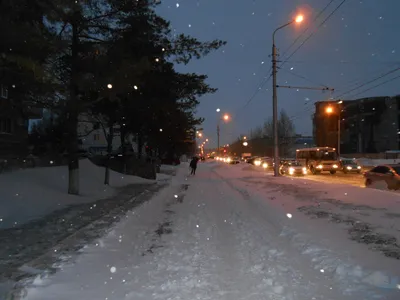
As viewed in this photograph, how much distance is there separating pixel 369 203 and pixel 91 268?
880cm

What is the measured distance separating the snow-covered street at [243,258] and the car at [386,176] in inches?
319

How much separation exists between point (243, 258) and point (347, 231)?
2.90m

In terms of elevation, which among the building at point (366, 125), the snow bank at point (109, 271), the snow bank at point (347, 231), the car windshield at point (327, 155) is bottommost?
the snow bank at point (109, 271)

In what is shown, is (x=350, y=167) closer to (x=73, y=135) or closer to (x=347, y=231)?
(x=73, y=135)

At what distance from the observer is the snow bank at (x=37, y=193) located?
1279 centimetres

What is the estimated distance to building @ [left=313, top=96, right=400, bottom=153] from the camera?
92.6 m

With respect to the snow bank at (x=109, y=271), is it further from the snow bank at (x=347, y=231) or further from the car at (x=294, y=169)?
the car at (x=294, y=169)

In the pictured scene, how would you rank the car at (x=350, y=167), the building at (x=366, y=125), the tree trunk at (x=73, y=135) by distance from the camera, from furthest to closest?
the building at (x=366, y=125)
the car at (x=350, y=167)
the tree trunk at (x=73, y=135)

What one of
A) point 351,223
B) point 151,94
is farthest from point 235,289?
point 151,94

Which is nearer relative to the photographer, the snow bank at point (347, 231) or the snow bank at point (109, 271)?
the snow bank at point (109, 271)

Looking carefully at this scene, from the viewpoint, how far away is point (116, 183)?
26297mm

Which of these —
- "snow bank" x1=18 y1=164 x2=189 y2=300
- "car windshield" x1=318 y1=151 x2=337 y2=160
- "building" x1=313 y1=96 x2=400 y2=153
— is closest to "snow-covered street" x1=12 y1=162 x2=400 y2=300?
"snow bank" x1=18 y1=164 x2=189 y2=300

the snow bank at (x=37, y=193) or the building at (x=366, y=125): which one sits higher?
the building at (x=366, y=125)

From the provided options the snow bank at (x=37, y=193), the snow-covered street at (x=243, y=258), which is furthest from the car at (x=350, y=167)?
the snow-covered street at (x=243, y=258)
